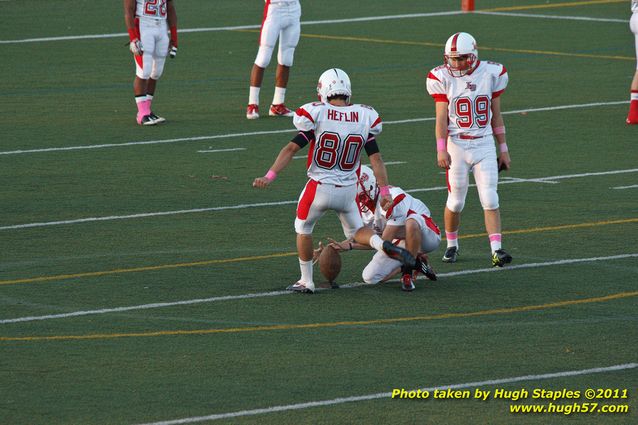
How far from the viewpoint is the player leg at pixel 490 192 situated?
11.4 m

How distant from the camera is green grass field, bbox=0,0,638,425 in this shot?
829 centimetres

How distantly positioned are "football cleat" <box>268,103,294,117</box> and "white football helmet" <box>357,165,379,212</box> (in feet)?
25.2

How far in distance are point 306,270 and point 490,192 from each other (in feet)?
5.87

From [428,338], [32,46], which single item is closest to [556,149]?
[428,338]

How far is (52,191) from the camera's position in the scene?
1448cm

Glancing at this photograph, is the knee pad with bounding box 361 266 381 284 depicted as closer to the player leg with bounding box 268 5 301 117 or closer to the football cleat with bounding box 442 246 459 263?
the football cleat with bounding box 442 246 459 263

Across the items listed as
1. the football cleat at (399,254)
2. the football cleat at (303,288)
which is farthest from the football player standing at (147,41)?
the football cleat at (399,254)

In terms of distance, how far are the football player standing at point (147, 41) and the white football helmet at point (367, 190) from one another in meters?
7.35

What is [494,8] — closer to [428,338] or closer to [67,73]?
[67,73]

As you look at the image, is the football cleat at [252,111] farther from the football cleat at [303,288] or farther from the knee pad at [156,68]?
the football cleat at [303,288]

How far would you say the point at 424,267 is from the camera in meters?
10.8

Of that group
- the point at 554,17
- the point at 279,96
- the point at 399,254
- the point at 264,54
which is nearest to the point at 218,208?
the point at 399,254

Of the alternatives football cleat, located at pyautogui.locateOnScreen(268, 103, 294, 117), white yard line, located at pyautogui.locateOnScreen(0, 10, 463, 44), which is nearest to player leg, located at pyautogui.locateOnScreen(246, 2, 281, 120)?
football cleat, located at pyautogui.locateOnScreen(268, 103, 294, 117)

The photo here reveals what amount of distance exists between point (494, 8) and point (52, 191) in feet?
56.6
